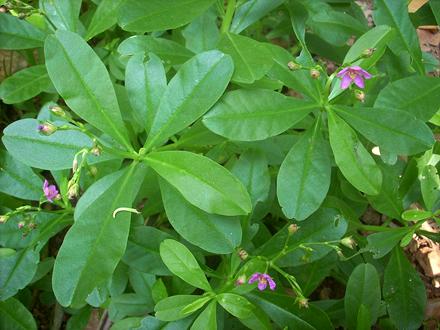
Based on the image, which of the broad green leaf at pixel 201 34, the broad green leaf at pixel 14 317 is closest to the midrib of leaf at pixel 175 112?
the broad green leaf at pixel 201 34

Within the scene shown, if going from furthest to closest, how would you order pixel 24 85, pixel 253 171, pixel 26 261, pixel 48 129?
pixel 24 85, pixel 26 261, pixel 253 171, pixel 48 129

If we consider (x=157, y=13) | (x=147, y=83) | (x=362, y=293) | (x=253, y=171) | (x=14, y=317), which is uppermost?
(x=157, y=13)

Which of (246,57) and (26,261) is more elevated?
(246,57)

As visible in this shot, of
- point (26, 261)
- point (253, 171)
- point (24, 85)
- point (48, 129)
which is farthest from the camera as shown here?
point (24, 85)

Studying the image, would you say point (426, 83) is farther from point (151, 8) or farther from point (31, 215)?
point (31, 215)

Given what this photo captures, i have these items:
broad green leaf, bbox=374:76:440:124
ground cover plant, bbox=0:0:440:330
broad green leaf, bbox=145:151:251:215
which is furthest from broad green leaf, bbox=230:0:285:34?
broad green leaf, bbox=145:151:251:215

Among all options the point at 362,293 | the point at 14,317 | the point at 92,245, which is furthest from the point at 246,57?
the point at 14,317

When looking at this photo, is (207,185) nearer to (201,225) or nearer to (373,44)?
(201,225)

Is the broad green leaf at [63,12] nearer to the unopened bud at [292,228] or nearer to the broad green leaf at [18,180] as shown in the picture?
the broad green leaf at [18,180]
